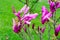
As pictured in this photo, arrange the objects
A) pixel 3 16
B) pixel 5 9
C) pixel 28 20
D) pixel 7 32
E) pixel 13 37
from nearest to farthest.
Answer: pixel 28 20, pixel 13 37, pixel 7 32, pixel 3 16, pixel 5 9

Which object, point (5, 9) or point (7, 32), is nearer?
point (7, 32)

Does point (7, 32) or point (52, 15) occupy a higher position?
point (52, 15)

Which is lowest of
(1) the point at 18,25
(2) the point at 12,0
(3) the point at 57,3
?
(2) the point at 12,0

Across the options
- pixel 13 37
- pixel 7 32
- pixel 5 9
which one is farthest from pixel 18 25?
pixel 5 9

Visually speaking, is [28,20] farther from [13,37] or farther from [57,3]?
[13,37]

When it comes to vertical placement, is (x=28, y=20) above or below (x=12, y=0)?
above

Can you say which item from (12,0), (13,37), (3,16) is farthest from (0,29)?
(12,0)

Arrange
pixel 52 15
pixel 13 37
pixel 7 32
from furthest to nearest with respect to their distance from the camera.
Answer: pixel 7 32
pixel 13 37
pixel 52 15

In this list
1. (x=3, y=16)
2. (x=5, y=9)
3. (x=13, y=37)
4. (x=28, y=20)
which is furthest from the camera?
(x=5, y=9)

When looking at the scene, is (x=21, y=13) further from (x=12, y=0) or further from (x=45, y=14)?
(x=12, y=0)
